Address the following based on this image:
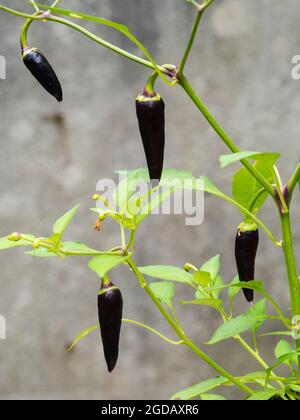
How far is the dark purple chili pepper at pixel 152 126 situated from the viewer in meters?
0.56

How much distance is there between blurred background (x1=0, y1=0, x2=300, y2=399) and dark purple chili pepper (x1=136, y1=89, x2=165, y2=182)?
1.13m

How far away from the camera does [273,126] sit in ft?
5.82

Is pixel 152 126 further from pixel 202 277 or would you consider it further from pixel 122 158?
pixel 122 158

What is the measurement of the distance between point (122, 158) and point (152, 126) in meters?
1.17

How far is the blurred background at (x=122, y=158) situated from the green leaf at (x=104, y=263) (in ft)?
3.95

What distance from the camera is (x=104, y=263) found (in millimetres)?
515

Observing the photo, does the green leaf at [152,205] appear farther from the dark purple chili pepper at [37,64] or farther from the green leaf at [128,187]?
the dark purple chili pepper at [37,64]

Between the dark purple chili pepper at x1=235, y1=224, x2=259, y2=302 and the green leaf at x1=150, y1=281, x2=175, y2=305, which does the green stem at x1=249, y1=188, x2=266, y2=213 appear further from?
the green leaf at x1=150, y1=281, x2=175, y2=305

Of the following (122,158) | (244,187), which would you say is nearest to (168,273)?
(244,187)

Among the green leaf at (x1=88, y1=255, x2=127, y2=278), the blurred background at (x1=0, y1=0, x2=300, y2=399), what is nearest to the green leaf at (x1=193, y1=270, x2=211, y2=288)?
the green leaf at (x1=88, y1=255, x2=127, y2=278)

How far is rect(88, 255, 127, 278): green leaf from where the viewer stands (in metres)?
0.50

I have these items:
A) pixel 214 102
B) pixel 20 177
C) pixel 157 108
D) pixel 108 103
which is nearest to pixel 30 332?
pixel 20 177

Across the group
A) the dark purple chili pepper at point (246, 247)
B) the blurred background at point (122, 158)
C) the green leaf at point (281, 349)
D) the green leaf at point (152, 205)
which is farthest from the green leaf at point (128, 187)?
the blurred background at point (122, 158)
